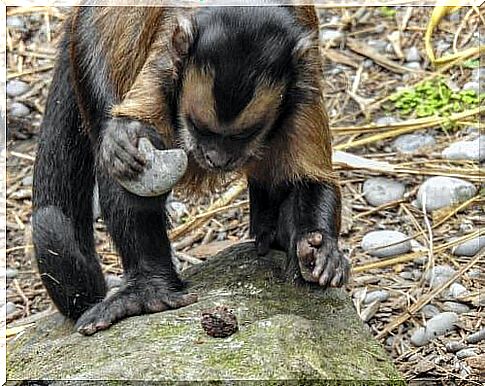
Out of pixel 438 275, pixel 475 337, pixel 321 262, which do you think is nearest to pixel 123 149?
pixel 321 262

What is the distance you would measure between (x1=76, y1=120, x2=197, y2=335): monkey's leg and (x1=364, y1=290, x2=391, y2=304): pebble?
137 cm

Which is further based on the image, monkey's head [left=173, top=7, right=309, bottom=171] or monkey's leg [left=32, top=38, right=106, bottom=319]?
monkey's leg [left=32, top=38, right=106, bottom=319]

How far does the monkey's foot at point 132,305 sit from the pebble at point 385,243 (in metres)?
1.82

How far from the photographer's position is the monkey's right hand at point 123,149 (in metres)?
4.07

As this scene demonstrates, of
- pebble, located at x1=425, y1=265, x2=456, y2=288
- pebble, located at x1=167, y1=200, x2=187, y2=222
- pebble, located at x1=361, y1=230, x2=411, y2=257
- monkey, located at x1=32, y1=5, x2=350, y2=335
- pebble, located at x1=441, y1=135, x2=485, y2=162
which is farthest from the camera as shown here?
pebble, located at x1=441, y1=135, x2=485, y2=162

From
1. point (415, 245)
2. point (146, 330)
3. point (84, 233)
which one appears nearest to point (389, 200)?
point (415, 245)

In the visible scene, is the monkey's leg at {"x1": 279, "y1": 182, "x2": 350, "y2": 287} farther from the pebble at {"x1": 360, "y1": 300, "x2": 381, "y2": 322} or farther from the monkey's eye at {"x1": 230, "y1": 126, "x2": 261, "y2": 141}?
the pebble at {"x1": 360, "y1": 300, "x2": 381, "y2": 322}

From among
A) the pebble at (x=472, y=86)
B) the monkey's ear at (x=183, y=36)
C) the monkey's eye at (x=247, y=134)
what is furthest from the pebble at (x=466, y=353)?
the pebble at (x=472, y=86)

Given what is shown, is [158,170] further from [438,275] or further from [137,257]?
[438,275]

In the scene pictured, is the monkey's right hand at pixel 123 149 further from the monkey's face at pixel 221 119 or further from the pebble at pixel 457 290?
the pebble at pixel 457 290

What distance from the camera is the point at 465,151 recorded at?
664cm

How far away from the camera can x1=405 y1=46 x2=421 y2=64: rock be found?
7.67 metres

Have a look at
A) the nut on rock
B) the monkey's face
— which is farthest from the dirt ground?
the nut on rock

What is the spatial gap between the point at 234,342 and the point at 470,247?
235 centimetres
